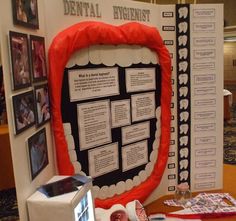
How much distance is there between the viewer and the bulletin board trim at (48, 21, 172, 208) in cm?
148

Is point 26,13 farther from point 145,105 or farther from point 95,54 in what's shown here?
point 145,105

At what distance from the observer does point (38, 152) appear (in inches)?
53.2

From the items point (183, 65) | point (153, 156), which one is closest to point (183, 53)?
point (183, 65)

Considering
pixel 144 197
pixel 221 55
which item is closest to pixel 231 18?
pixel 221 55

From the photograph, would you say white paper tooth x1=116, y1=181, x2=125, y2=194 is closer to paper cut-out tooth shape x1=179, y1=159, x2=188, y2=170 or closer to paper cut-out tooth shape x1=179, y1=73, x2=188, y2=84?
paper cut-out tooth shape x1=179, y1=159, x2=188, y2=170

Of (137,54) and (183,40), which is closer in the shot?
(137,54)

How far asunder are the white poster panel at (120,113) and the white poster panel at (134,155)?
6.5 inches

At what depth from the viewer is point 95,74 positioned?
67.7 inches

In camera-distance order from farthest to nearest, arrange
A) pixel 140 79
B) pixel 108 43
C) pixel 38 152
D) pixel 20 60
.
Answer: pixel 140 79
pixel 108 43
pixel 38 152
pixel 20 60

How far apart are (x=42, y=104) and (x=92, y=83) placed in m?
0.40

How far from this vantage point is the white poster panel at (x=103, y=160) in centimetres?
176

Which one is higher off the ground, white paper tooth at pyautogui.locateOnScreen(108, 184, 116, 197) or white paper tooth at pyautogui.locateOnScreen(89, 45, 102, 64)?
white paper tooth at pyautogui.locateOnScreen(89, 45, 102, 64)

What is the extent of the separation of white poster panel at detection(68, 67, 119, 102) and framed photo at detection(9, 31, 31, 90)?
38 centimetres

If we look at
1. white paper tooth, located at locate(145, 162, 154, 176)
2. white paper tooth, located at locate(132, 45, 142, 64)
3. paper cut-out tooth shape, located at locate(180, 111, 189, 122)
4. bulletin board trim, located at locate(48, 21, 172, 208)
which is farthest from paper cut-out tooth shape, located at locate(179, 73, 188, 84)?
white paper tooth, located at locate(145, 162, 154, 176)
